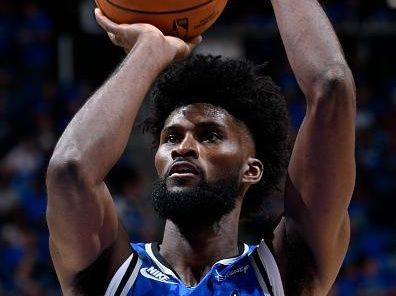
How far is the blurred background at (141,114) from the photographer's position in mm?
9648

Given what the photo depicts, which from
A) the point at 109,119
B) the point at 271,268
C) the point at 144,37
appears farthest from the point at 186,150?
the point at 271,268

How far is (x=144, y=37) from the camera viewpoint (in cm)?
350

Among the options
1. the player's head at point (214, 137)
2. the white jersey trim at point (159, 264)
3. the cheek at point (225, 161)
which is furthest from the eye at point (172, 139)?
the white jersey trim at point (159, 264)

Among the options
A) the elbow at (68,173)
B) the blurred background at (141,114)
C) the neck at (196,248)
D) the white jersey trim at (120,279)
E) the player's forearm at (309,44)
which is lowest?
the blurred background at (141,114)

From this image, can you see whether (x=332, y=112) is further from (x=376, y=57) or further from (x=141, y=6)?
(x=376, y=57)

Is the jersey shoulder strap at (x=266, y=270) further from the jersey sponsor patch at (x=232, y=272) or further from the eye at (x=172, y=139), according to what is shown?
the eye at (x=172, y=139)

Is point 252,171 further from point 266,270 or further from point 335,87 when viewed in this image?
point 335,87

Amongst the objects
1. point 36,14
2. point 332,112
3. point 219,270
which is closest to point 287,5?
point 332,112

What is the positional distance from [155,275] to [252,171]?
608 mm

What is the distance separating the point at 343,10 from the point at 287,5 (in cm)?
930

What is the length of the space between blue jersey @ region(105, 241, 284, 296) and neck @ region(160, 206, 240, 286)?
2.9 inches

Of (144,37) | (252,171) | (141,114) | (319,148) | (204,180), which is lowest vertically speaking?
(141,114)

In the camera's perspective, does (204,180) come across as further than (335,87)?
Yes

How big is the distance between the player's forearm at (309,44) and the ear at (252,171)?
453mm
